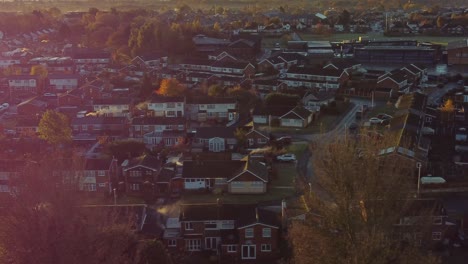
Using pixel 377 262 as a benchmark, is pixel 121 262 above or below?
below

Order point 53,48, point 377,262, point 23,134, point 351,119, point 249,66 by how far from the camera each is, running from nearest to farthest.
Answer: point 377,262 → point 23,134 → point 351,119 → point 249,66 → point 53,48

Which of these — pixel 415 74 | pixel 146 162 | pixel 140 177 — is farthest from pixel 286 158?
pixel 415 74

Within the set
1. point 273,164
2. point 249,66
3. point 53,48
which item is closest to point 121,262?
point 273,164

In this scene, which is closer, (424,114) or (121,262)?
(121,262)

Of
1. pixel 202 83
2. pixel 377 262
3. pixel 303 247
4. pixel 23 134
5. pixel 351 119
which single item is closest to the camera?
pixel 377 262

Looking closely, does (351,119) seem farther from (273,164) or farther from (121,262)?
(121,262)
